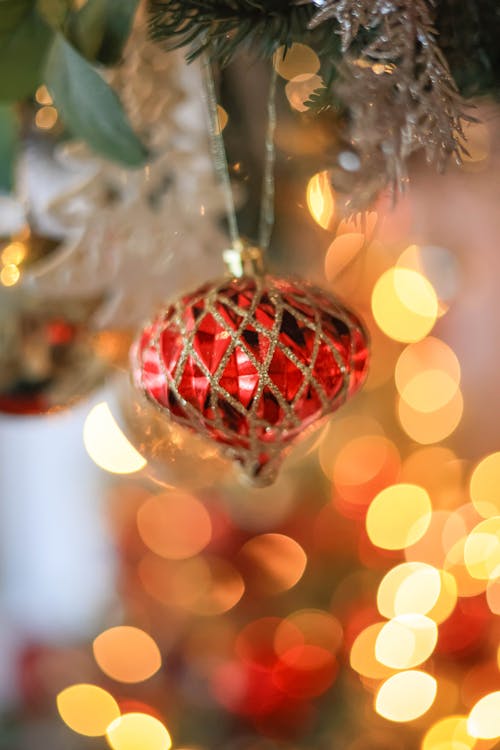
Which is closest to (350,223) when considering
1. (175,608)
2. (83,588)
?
(175,608)

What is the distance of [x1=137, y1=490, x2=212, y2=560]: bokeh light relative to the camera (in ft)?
3.64

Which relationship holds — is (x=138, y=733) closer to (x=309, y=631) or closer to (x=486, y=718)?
(x=309, y=631)

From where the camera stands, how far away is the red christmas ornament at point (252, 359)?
0.33m

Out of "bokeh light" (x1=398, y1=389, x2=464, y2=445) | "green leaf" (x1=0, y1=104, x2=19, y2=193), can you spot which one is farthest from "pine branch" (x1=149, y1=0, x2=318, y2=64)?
"bokeh light" (x1=398, y1=389, x2=464, y2=445)

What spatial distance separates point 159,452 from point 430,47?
24 centimetres

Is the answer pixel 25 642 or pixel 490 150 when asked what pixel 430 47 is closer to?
pixel 490 150

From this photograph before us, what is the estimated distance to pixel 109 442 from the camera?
21.1 inches

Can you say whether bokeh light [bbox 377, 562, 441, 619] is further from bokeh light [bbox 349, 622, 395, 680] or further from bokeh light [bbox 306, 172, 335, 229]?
bokeh light [bbox 306, 172, 335, 229]

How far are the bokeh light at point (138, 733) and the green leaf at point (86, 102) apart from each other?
0.71 meters

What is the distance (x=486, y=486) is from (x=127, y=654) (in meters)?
0.52

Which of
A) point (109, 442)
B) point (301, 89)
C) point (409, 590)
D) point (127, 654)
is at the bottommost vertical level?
point (127, 654)

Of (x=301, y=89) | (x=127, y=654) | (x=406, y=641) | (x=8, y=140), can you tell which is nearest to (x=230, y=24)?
(x=301, y=89)

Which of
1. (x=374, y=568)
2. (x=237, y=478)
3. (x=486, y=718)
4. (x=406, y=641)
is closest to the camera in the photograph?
(x=237, y=478)

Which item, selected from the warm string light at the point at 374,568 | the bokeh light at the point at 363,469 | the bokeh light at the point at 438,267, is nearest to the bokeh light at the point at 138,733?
the warm string light at the point at 374,568
